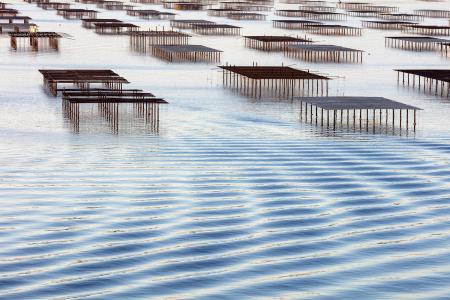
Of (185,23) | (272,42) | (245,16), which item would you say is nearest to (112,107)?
(272,42)

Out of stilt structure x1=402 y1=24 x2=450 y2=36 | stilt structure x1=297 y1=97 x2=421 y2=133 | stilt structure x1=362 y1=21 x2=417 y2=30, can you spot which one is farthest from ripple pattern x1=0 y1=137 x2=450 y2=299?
stilt structure x1=362 y1=21 x2=417 y2=30

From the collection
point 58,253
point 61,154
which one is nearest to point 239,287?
point 58,253

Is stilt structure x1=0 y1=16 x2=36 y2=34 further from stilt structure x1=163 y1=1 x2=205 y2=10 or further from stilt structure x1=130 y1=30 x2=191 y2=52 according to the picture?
stilt structure x1=163 y1=1 x2=205 y2=10

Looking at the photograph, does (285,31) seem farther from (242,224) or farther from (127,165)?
(242,224)

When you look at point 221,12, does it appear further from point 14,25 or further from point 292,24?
point 14,25

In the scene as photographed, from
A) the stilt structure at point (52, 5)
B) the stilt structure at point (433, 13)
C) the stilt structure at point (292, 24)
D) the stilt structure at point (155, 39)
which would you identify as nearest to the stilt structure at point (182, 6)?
the stilt structure at point (52, 5)

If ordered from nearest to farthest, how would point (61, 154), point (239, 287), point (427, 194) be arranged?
point (239, 287)
point (427, 194)
point (61, 154)

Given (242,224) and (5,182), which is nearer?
(242,224)
